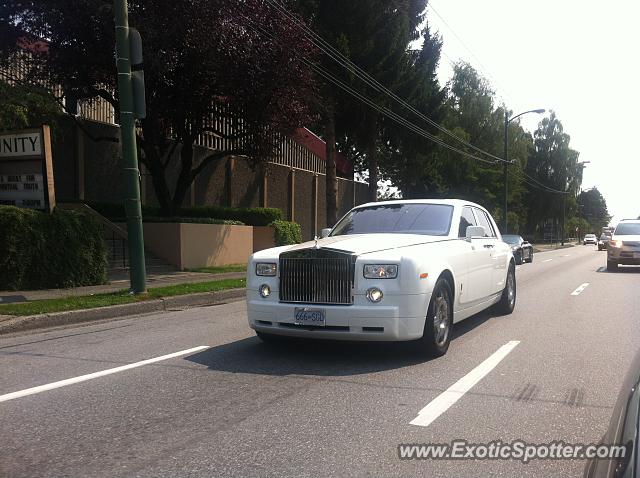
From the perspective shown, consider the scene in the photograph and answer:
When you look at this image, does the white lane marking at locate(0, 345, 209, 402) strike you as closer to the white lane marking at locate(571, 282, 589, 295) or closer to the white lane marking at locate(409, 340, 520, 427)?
the white lane marking at locate(409, 340, 520, 427)

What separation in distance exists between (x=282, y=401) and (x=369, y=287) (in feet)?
5.19

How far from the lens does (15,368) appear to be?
6137 mm

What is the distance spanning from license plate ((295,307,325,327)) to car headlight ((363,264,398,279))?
2.00ft

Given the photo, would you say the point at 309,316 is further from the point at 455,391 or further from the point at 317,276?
the point at 455,391

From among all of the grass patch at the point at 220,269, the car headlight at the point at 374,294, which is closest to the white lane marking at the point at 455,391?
the car headlight at the point at 374,294

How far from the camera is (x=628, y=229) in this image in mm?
20750

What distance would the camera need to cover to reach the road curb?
27.9 ft

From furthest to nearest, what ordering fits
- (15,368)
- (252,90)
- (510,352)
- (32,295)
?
1. (252,90)
2. (32,295)
3. (510,352)
4. (15,368)

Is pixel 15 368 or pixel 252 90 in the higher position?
pixel 252 90

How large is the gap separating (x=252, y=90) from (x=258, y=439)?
1505cm

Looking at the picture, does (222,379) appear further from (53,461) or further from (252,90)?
(252,90)

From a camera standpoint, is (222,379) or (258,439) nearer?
(258,439)

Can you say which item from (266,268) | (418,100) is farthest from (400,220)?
(418,100)

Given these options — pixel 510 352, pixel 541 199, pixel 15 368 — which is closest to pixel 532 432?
pixel 510 352
